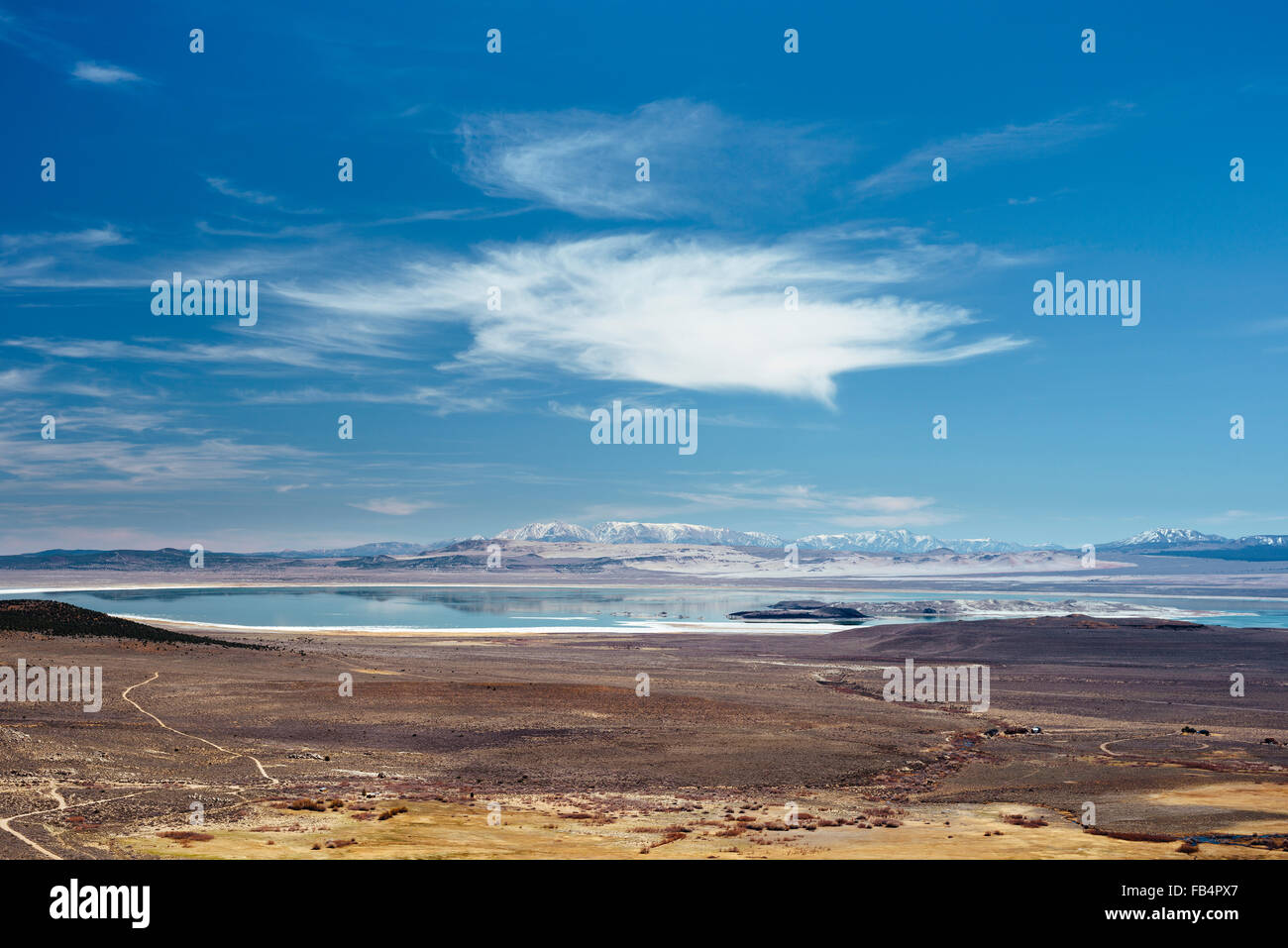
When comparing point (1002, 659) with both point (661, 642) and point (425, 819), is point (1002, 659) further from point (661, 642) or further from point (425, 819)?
point (425, 819)

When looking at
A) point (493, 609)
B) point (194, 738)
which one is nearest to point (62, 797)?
point (194, 738)

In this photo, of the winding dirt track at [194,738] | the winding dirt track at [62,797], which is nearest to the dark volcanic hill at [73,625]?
the winding dirt track at [194,738]

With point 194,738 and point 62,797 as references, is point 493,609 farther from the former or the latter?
point 62,797

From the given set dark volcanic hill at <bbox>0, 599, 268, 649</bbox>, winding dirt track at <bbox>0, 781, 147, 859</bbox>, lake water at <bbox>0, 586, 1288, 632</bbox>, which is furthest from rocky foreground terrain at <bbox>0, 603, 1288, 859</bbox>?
lake water at <bbox>0, 586, 1288, 632</bbox>

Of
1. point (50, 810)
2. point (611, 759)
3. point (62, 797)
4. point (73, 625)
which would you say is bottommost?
point (611, 759)

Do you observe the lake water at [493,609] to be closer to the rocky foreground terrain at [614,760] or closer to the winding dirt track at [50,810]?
the rocky foreground terrain at [614,760]

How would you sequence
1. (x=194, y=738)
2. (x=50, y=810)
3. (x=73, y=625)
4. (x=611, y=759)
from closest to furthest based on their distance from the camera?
1. (x=50, y=810)
2. (x=611, y=759)
3. (x=194, y=738)
4. (x=73, y=625)

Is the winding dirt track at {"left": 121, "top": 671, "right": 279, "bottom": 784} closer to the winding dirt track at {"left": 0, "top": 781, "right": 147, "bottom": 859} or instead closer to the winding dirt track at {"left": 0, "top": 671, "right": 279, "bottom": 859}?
the winding dirt track at {"left": 0, "top": 671, "right": 279, "bottom": 859}
